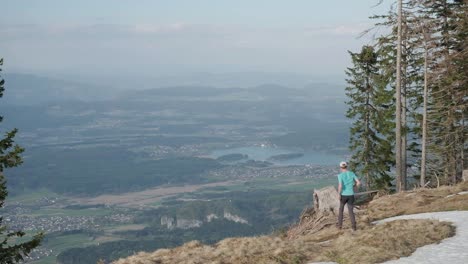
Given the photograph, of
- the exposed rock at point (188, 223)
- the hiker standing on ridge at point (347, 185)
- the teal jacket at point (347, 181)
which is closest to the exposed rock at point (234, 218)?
the exposed rock at point (188, 223)

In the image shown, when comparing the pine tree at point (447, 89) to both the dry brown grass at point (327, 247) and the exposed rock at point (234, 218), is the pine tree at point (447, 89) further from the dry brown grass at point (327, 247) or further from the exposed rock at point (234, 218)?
the exposed rock at point (234, 218)

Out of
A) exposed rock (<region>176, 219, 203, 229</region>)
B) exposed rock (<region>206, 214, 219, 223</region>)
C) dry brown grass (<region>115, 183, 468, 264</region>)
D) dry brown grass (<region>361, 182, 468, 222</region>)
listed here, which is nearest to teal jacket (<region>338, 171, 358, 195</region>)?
dry brown grass (<region>115, 183, 468, 264</region>)

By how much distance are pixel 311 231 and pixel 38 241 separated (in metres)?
10.9

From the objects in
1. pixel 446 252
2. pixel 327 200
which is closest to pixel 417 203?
pixel 327 200

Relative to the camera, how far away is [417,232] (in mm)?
16016

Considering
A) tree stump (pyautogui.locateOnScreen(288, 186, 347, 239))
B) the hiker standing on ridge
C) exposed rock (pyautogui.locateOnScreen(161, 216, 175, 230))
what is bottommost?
exposed rock (pyautogui.locateOnScreen(161, 216, 175, 230))

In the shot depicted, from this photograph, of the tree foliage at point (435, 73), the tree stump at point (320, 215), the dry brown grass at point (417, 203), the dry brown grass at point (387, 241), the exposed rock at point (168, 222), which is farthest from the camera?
the exposed rock at point (168, 222)

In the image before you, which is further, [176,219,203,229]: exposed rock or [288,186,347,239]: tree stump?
[176,219,203,229]: exposed rock

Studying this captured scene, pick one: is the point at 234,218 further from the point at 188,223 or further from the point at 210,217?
the point at 188,223

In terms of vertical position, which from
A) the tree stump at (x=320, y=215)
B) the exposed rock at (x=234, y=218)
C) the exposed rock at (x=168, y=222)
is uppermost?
the tree stump at (x=320, y=215)

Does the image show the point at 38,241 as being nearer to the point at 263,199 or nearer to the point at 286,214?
the point at 286,214

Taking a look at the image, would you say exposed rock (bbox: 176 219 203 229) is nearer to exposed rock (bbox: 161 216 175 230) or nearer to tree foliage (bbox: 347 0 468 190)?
exposed rock (bbox: 161 216 175 230)

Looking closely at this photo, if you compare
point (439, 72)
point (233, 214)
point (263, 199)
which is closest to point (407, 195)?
point (439, 72)

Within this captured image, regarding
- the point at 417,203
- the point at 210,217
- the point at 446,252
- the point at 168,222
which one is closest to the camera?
the point at 446,252
